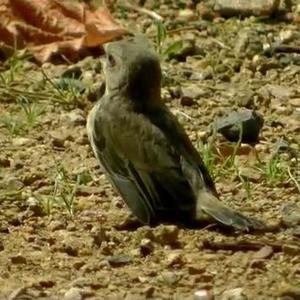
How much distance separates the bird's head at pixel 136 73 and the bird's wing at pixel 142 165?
0.11 metres

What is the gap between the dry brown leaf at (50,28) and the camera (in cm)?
979

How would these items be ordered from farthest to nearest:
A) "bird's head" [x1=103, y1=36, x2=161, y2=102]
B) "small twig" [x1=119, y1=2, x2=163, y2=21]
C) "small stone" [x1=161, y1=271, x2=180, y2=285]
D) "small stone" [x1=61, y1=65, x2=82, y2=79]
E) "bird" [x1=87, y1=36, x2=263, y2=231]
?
"small twig" [x1=119, y1=2, x2=163, y2=21] → "small stone" [x1=61, y1=65, x2=82, y2=79] → "bird's head" [x1=103, y1=36, x2=161, y2=102] → "bird" [x1=87, y1=36, x2=263, y2=231] → "small stone" [x1=161, y1=271, x2=180, y2=285]

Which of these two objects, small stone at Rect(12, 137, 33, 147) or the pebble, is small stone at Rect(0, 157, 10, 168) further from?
the pebble

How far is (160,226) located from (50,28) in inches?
120

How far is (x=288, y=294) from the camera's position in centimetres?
635

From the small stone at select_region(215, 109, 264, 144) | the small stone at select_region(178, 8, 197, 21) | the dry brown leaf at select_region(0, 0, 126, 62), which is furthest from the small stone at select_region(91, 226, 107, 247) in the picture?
the small stone at select_region(178, 8, 197, 21)

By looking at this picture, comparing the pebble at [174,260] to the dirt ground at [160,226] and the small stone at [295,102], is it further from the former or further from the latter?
the small stone at [295,102]

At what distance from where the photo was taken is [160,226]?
712cm

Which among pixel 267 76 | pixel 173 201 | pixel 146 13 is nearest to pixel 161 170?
pixel 173 201

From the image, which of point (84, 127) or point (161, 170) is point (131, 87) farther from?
point (84, 127)

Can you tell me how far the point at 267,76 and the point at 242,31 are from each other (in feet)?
2.07

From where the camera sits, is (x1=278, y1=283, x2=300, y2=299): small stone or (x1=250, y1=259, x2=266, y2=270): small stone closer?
(x1=278, y1=283, x2=300, y2=299): small stone

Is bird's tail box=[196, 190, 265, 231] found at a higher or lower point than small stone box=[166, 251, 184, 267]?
higher

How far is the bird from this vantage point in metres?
7.21
